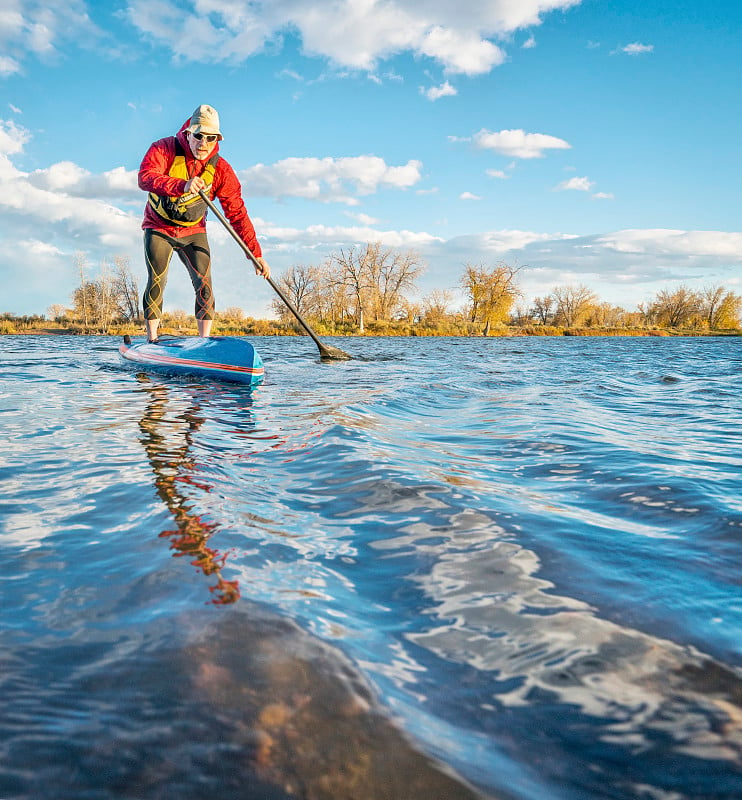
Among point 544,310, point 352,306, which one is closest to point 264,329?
point 352,306

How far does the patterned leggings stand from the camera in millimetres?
7543

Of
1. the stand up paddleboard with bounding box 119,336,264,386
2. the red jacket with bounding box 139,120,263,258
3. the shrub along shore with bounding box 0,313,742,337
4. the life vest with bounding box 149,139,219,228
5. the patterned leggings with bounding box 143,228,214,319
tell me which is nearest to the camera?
the red jacket with bounding box 139,120,263,258

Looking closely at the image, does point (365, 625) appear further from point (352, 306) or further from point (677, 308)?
point (677, 308)

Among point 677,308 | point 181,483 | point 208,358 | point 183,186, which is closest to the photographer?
point 181,483

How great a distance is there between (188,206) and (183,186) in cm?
69

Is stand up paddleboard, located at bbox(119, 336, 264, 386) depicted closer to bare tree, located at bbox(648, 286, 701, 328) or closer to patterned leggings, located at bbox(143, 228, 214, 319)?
patterned leggings, located at bbox(143, 228, 214, 319)

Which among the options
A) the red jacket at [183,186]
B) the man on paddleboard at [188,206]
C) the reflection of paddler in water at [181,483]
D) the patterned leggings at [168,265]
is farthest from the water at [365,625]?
the patterned leggings at [168,265]

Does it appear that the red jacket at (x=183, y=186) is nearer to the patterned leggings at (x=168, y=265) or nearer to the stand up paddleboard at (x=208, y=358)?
the patterned leggings at (x=168, y=265)

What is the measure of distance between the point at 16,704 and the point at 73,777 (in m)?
0.28

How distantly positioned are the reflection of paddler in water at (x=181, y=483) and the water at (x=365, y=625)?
16 millimetres

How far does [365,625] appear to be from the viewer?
142 cm

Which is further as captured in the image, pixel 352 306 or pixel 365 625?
pixel 352 306

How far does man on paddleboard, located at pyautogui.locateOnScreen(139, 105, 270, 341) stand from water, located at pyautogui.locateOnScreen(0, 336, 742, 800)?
4.87m

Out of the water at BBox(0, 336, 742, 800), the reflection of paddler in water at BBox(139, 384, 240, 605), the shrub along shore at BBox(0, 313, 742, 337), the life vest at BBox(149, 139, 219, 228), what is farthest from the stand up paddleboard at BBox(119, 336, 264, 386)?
the shrub along shore at BBox(0, 313, 742, 337)
